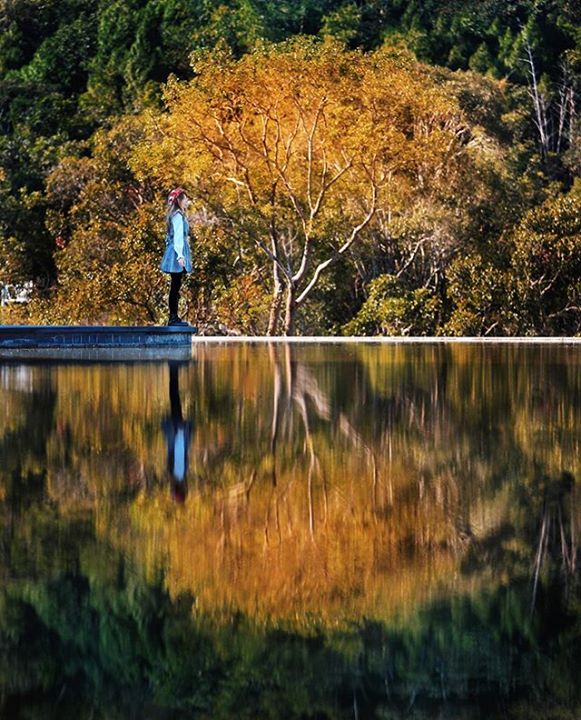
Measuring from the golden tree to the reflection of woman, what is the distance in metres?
18.0

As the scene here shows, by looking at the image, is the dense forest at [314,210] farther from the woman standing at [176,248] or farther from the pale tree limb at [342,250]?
the woman standing at [176,248]

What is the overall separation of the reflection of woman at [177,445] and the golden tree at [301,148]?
18013 millimetres

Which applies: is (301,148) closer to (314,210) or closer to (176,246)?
(314,210)

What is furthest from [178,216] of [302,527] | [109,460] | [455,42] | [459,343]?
[455,42]

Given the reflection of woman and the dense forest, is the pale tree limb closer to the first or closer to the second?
the dense forest

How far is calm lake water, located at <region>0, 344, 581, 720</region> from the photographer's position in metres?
3.41

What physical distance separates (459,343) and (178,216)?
5.66m

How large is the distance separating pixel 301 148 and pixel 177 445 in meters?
23.2

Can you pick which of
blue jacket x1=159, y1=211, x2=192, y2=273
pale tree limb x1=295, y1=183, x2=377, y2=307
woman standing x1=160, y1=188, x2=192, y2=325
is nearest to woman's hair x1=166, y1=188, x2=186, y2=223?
woman standing x1=160, y1=188, x2=192, y2=325

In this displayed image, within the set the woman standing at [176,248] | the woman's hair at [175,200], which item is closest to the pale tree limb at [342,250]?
the woman standing at [176,248]

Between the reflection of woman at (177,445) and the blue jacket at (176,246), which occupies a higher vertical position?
the blue jacket at (176,246)

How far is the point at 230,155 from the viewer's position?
30984 millimetres

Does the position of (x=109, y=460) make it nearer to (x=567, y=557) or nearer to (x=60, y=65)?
(x=567, y=557)

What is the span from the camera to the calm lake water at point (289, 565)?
134 inches
